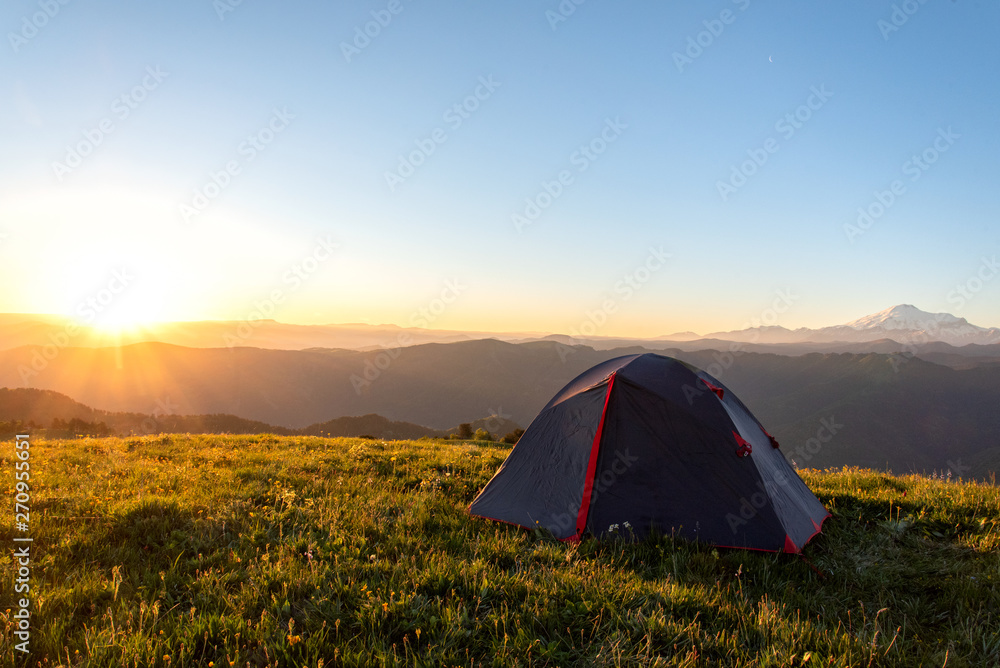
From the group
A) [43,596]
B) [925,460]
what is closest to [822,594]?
[43,596]

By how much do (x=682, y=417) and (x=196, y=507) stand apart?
7.15 metres

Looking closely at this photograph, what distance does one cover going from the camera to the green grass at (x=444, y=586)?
3.46 m

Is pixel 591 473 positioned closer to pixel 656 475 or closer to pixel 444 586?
pixel 656 475

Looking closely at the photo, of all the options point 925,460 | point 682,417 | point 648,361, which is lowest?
point 925,460

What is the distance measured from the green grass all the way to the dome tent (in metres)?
0.32

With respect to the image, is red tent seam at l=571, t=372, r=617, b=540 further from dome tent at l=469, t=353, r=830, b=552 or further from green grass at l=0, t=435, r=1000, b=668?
green grass at l=0, t=435, r=1000, b=668

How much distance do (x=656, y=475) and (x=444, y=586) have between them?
3.48 metres

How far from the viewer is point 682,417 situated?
259 inches

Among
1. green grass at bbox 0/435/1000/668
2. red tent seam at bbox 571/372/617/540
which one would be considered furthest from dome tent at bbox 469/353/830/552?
green grass at bbox 0/435/1000/668

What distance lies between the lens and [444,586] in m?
4.38

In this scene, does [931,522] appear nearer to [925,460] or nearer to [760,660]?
[760,660]

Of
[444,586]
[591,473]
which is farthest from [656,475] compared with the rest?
[444,586]

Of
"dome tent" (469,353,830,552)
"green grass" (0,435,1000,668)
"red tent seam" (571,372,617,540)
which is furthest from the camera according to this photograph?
"red tent seam" (571,372,617,540)

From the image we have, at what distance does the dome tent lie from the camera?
19.9 feet
